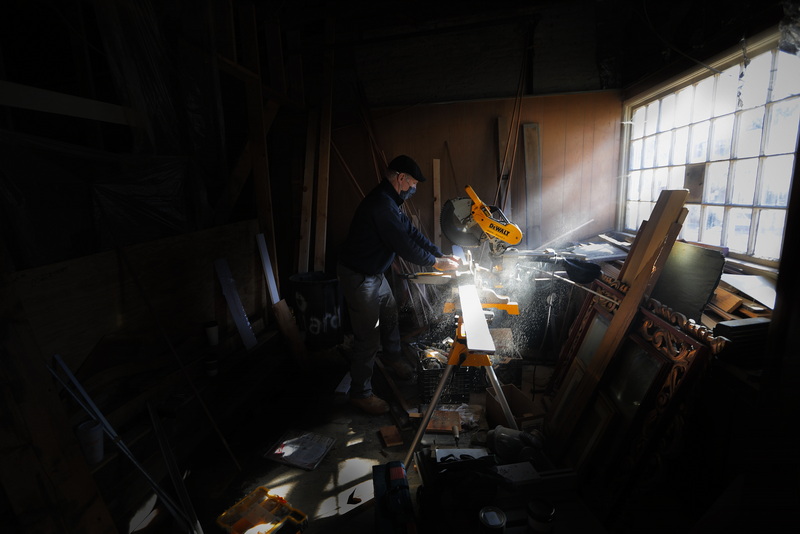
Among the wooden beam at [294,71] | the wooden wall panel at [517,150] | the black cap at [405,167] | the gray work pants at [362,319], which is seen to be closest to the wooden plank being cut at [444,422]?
the gray work pants at [362,319]

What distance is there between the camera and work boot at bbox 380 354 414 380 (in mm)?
3699

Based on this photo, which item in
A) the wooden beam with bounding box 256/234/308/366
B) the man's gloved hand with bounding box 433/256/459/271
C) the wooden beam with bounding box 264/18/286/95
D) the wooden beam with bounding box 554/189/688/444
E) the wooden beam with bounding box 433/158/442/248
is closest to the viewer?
the wooden beam with bounding box 554/189/688/444

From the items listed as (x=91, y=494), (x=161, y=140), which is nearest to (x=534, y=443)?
(x=91, y=494)

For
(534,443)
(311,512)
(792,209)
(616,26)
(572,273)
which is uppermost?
(616,26)

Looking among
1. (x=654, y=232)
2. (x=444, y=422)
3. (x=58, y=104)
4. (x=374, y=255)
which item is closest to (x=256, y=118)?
(x=58, y=104)

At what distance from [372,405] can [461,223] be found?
5.45 ft

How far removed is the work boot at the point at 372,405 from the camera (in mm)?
3148

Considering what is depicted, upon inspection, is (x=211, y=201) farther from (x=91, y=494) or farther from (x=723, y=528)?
(x=723, y=528)

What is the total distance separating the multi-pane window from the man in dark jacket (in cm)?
201

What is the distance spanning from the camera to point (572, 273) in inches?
119

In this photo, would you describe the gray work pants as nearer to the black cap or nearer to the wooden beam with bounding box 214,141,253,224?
the black cap

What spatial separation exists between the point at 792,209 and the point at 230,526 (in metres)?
2.99

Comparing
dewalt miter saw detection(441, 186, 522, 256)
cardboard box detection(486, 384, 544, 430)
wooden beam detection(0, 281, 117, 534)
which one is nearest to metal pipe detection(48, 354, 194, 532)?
wooden beam detection(0, 281, 117, 534)

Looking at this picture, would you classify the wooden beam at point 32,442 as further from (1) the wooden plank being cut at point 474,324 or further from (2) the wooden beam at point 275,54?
(2) the wooden beam at point 275,54
